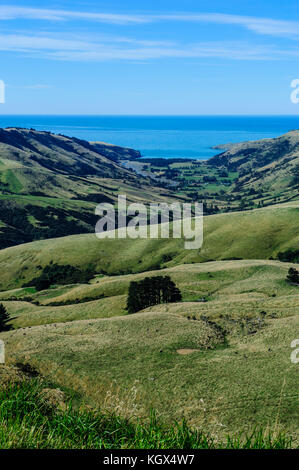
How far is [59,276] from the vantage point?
13775 cm

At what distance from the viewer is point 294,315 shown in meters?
52.7

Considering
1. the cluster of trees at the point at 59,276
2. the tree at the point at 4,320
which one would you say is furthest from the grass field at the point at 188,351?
the cluster of trees at the point at 59,276

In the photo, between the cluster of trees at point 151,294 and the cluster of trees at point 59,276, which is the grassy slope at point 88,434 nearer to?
the cluster of trees at point 151,294

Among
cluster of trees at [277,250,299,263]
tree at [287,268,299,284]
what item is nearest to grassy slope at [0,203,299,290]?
cluster of trees at [277,250,299,263]

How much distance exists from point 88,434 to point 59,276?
13449 centimetres

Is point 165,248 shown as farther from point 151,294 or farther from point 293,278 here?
point 293,278

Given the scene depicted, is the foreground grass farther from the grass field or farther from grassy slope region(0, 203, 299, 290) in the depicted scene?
grassy slope region(0, 203, 299, 290)

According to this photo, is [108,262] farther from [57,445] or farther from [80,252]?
[57,445]

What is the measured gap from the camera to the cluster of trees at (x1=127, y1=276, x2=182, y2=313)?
248ft

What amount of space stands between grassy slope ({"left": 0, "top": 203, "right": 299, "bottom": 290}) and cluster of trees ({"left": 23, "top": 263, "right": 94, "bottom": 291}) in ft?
15.0

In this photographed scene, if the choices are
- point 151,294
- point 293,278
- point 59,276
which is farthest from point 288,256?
point 59,276

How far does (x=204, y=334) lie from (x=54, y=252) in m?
123

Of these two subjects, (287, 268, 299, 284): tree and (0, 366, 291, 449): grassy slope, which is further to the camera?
(287, 268, 299, 284): tree

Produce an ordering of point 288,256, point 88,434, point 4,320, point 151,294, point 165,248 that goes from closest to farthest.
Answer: point 88,434 < point 151,294 < point 4,320 < point 288,256 < point 165,248
